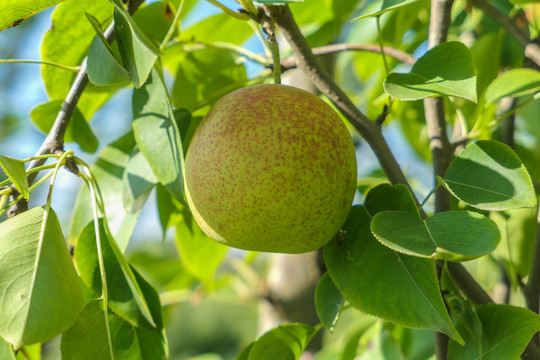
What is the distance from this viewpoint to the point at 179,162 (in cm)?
53

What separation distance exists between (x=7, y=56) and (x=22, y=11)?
3.76 m

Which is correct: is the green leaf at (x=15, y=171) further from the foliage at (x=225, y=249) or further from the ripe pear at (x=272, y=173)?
the ripe pear at (x=272, y=173)

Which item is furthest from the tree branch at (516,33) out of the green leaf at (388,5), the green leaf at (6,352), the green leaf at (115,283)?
the green leaf at (6,352)

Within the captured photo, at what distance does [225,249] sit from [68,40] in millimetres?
469

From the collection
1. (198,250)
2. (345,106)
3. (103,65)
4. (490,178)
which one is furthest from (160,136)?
(198,250)

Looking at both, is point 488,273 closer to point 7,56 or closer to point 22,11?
point 22,11

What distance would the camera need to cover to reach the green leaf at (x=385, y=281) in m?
0.44

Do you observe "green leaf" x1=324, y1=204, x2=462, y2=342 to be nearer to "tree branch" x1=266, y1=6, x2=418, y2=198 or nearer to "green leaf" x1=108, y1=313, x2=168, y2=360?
"tree branch" x1=266, y1=6, x2=418, y2=198


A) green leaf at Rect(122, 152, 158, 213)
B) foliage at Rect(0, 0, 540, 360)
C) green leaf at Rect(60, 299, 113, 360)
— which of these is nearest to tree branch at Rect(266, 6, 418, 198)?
foliage at Rect(0, 0, 540, 360)

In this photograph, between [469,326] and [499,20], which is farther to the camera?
[499,20]

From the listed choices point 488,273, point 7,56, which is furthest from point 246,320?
point 488,273

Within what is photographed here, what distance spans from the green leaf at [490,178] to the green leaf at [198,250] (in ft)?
1.59

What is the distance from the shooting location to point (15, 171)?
1.45ft

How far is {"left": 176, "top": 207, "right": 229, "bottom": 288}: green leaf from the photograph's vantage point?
0.91 meters
